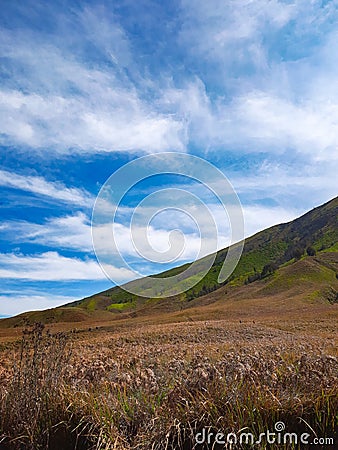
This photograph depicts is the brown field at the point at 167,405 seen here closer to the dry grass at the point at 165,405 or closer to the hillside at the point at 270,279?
the dry grass at the point at 165,405

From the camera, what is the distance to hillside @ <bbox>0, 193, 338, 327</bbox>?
7719 centimetres

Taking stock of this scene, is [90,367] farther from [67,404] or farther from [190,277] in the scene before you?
[190,277]

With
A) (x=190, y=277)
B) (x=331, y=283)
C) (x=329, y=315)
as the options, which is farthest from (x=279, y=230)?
(x=329, y=315)

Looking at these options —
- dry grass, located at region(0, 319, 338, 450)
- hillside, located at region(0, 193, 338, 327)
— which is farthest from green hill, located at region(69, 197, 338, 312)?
dry grass, located at region(0, 319, 338, 450)

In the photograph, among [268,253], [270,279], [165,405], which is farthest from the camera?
[268,253]

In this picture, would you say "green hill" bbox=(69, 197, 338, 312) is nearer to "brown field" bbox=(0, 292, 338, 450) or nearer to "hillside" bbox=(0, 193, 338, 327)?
"hillside" bbox=(0, 193, 338, 327)

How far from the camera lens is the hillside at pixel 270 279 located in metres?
77.2

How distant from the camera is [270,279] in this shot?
90000mm

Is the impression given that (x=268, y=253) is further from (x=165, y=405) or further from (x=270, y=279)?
(x=165, y=405)

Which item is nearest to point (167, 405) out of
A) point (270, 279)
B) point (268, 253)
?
point (270, 279)

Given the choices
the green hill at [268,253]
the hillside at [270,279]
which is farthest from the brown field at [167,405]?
the green hill at [268,253]

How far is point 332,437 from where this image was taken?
13.9 feet

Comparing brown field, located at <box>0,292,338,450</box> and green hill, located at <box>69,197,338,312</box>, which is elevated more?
green hill, located at <box>69,197,338,312</box>

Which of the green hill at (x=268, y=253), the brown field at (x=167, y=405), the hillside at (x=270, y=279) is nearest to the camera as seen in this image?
the brown field at (x=167, y=405)
